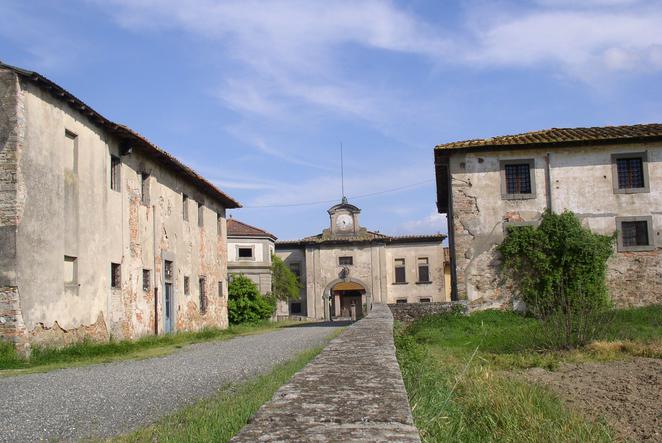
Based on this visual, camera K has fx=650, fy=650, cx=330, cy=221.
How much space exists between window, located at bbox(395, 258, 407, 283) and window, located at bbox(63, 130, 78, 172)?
1299 inches

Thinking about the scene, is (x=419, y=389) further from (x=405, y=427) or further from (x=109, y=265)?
(x=109, y=265)

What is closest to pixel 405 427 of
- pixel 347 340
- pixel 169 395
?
pixel 347 340

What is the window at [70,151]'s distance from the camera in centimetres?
1494

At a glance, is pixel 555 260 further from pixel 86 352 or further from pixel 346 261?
pixel 346 261

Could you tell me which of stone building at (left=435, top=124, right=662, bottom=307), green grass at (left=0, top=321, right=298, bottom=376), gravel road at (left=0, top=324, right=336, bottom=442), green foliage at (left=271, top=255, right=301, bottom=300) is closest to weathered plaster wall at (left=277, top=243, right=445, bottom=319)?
green foliage at (left=271, top=255, right=301, bottom=300)

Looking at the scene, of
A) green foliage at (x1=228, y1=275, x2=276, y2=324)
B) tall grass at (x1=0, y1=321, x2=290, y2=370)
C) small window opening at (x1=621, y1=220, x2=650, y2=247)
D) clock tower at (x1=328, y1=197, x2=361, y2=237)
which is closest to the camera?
tall grass at (x1=0, y1=321, x2=290, y2=370)

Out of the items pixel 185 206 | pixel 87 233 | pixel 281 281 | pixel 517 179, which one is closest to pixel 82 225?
pixel 87 233

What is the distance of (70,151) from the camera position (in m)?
15.2

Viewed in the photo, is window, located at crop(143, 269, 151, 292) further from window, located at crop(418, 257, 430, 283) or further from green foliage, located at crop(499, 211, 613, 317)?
window, located at crop(418, 257, 430, 283)

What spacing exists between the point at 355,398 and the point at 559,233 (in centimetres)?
1934

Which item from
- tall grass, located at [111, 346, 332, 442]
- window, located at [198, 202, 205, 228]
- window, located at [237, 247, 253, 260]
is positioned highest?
window, located at [198, 202, 205, 228]

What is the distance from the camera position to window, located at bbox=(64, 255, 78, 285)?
581 inches

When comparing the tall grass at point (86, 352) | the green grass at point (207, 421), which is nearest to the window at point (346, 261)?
the tall grass at point (86, 352)

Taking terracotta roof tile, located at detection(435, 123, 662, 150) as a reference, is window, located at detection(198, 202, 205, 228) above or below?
below
